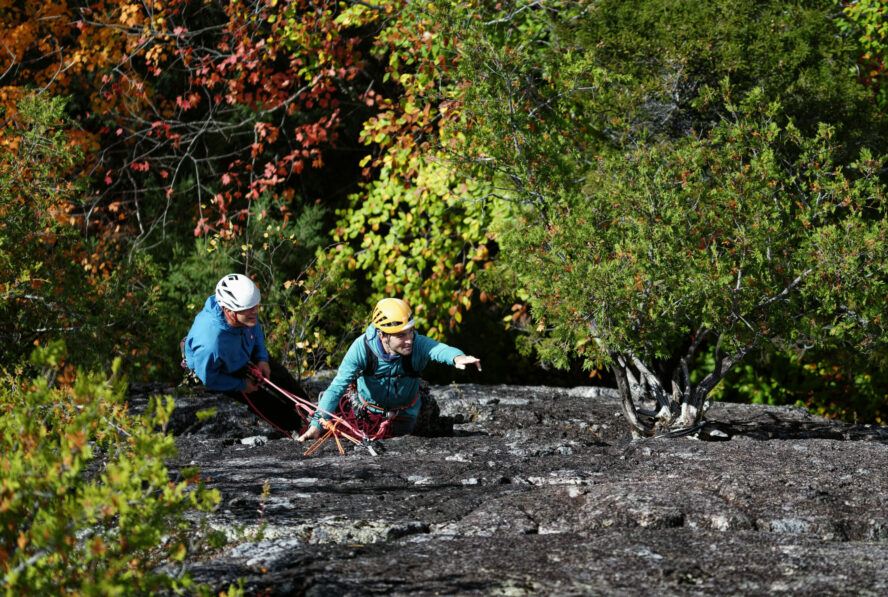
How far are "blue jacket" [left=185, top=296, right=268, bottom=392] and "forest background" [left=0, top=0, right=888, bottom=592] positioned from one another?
2.48ft

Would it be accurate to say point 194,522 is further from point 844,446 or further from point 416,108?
point 416,108

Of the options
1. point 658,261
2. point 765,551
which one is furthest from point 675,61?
point 765,551

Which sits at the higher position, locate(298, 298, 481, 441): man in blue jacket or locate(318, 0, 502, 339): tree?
locate(318, 0, 502, 339): tree

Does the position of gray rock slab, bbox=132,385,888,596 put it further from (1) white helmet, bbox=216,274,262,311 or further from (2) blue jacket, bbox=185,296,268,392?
(1) white helmet, bbox=216,274,262,311

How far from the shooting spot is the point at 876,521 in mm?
3928

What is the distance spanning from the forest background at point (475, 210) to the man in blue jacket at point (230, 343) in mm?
800

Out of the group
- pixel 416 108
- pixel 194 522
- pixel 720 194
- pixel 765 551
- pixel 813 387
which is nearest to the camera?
pixel 765 551

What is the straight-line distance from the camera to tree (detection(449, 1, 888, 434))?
6094 mm

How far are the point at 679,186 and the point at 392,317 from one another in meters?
2.24

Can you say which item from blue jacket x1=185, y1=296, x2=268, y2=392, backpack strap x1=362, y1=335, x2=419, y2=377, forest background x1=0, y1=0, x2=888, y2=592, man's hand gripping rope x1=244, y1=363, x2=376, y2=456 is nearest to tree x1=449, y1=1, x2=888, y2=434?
forest background x1=0, y1=0, x2=888, y2=592

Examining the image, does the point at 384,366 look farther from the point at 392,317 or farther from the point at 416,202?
the point at 416,202

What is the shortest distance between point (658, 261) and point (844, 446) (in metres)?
1.60

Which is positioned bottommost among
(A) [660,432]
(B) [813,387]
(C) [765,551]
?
(B) [813,387]

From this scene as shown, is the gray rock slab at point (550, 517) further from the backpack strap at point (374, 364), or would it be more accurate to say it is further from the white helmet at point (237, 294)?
the white helmet at point (237, 294)
